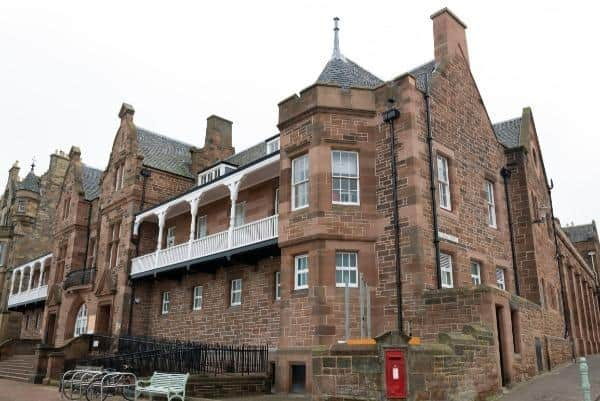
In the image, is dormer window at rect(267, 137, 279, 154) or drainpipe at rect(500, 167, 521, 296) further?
dormer window at rect(267, 137, 279, 154)

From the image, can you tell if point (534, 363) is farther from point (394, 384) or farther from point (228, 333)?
point (228, 333)

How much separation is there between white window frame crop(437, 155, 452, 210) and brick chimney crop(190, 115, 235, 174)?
16937mm

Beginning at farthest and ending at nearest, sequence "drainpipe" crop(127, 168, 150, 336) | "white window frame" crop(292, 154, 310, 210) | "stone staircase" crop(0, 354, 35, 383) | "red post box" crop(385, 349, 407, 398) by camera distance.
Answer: "drainpipe" crop(127, 168, 150, 336) < "stone staircase" crop(0, 354, 35, 383) < "white window frame" crop(292, 154, 310, 210) < "red post box" crop(385, 349, 407, 398)

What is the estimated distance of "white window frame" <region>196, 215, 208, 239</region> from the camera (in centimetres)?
2459

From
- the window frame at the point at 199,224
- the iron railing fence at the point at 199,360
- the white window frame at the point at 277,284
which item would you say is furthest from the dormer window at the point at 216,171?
the iron railing fence at the point at 199,360

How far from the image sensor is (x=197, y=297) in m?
23.5

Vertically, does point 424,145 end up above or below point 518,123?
below

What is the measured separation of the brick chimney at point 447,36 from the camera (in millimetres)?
19703

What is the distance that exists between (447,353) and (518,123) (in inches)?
649

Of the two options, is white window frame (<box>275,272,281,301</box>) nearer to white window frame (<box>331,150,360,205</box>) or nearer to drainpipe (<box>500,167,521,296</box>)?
white window frame (<box>331,150,360,205</box>)

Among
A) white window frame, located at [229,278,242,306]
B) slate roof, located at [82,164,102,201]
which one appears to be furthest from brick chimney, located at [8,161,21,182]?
white window frame, located at [229,278,242,306]

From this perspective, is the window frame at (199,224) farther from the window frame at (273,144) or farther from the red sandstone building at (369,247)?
the window frame at (273,144)

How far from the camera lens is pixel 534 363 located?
52.1 ft

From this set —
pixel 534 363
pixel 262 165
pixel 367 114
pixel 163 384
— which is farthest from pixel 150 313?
pixel 534 363
